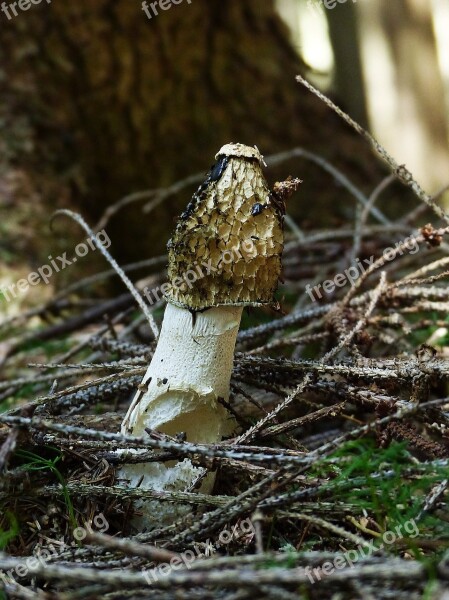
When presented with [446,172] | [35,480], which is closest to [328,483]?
[35,480]

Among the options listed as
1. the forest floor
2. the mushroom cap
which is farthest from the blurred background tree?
the mushroom cap

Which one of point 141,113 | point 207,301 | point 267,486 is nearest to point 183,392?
point 207,301

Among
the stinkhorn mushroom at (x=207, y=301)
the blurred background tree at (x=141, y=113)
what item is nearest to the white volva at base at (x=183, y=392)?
the stinkhorn mushroom at (x=207, y=301)

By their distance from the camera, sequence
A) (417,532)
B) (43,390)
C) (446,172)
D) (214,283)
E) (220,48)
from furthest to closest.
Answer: (446,172)
(220,48)
(43,390)
(214,283)
(417,532)

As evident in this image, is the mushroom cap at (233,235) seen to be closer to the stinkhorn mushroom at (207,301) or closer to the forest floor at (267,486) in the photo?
the stinkhorn mushroom at (207,301)

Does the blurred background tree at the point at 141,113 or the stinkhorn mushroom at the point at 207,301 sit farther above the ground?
the blurred background tree at the point at 141,113

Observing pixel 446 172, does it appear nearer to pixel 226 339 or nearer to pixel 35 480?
pixel 226 339

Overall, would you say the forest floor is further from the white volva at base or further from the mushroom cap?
the mushroom cap
